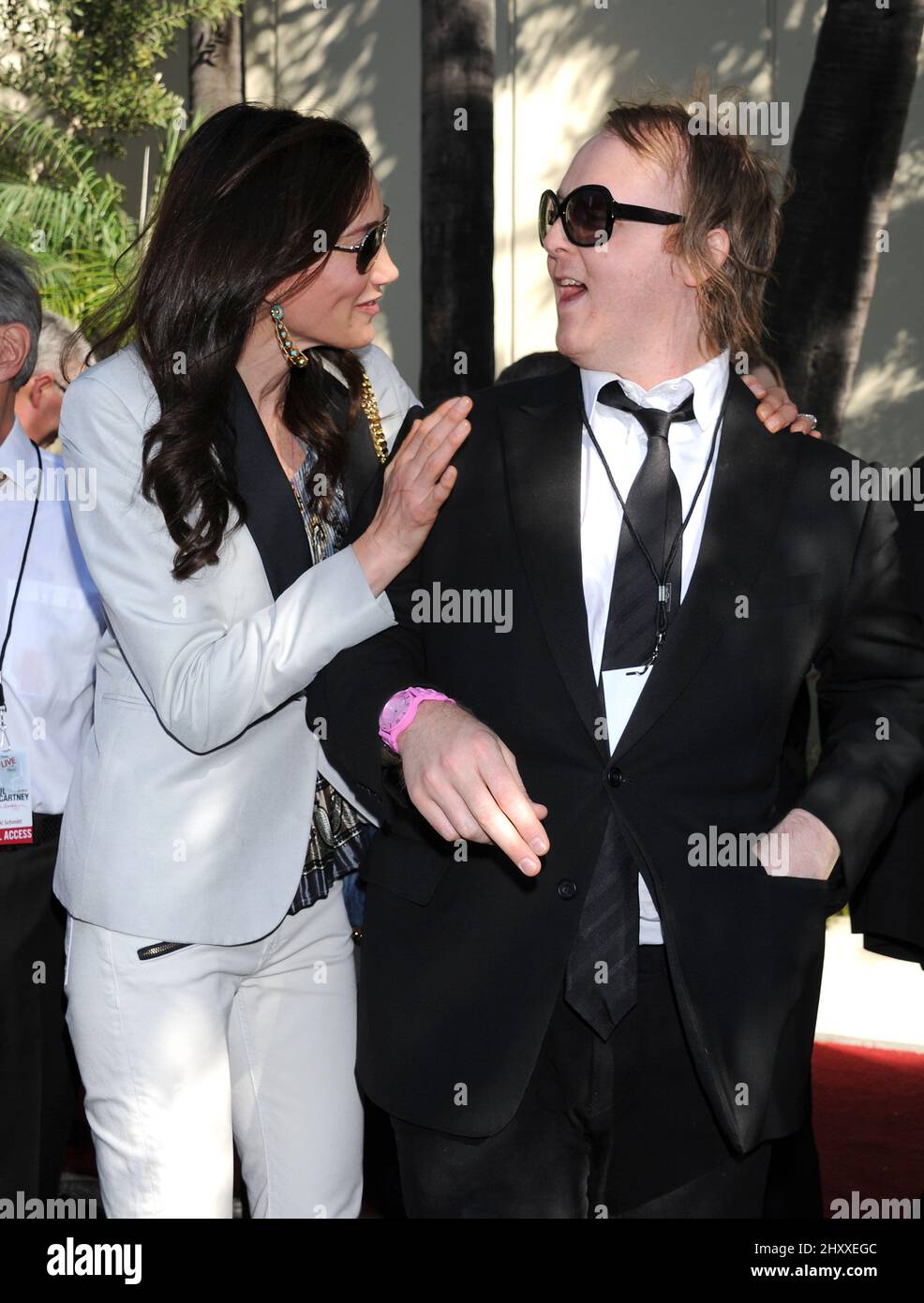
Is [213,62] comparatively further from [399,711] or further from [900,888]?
[399,711]

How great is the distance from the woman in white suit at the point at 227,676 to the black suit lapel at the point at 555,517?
0.53 feet

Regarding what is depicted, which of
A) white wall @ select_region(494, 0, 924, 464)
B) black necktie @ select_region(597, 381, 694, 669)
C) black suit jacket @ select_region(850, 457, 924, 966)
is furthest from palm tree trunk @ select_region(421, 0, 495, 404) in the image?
black necktie @ select_region(597, 381, 694, 669)

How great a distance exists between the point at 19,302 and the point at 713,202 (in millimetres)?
1715

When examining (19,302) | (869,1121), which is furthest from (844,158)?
(19,302)

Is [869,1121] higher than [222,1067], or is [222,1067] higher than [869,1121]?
[222,1067]

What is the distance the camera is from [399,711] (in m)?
2.27

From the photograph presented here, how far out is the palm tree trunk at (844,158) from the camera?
22.6 ft

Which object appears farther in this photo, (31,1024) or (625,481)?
(31,1024)

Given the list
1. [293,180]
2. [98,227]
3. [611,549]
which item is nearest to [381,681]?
[611,549]

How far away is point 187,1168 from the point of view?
2.52m

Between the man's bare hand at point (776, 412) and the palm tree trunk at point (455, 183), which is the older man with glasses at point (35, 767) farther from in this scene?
the palm tree trunk at point (455, 183)

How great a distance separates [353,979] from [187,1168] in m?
0.44

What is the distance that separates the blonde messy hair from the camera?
2545 mm
